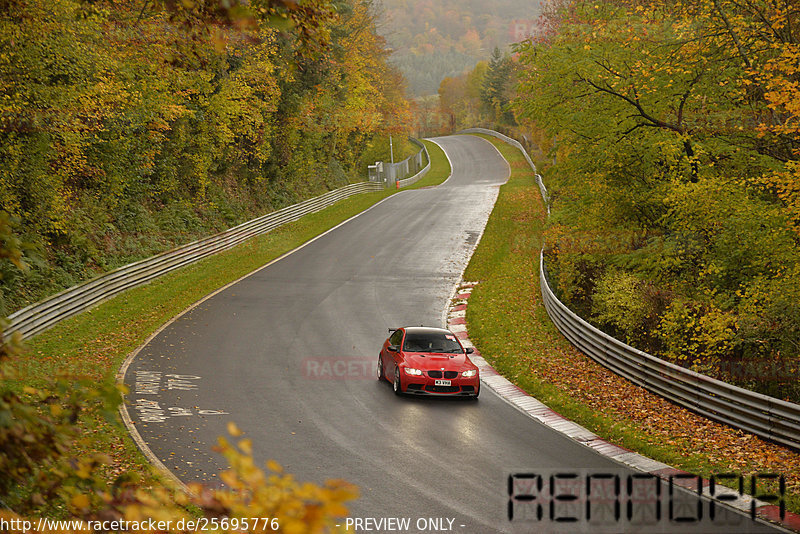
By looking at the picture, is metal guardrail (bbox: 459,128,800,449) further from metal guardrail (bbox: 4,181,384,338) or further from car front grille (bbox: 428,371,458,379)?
metal guardrail (bbox: 4,181,384,338)

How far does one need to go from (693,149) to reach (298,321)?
42.8 ft

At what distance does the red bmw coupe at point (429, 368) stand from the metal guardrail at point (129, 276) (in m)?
8.08

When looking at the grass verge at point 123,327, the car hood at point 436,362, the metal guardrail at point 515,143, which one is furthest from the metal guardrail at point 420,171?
the car hood at point 436,362

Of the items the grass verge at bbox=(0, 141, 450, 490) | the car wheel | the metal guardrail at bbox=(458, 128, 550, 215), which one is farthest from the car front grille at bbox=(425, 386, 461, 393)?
the metal guardrail at bbox=(458, 128, 550, 215)

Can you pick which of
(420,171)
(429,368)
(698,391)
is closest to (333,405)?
(429,368)

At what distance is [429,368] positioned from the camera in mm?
15719

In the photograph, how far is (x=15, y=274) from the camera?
22.1m

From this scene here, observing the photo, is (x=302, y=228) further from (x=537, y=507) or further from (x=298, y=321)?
(x=537, y=507)

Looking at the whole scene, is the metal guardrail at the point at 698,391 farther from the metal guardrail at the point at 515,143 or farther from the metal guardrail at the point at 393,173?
the metal guardrail at the point at 393,173

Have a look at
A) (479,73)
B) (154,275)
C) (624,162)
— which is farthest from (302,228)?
(479,73)

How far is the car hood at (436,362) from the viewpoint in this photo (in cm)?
1577

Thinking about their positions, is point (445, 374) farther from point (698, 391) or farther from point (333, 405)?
point (698, 391)

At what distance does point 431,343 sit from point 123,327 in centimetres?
1071

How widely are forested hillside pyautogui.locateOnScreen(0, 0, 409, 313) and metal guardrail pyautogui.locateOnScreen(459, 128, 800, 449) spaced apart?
379 inches
